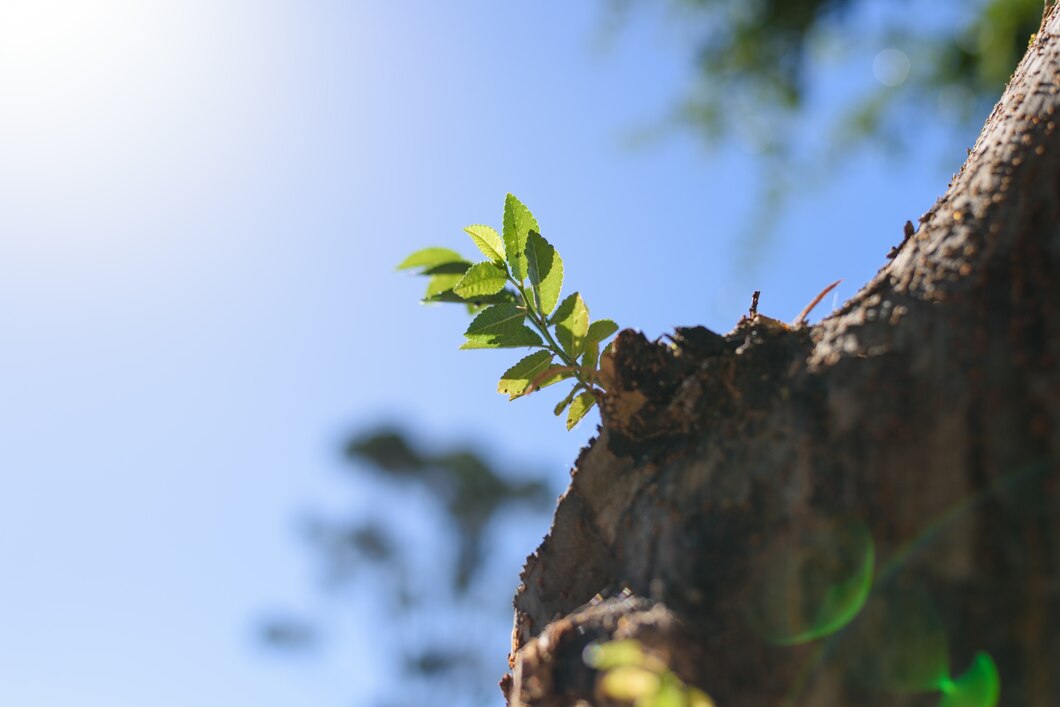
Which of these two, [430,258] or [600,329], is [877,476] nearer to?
[600,329]

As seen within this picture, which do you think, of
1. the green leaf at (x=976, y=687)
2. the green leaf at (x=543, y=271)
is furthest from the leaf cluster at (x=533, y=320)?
the green leaf at (x=976, y=687)

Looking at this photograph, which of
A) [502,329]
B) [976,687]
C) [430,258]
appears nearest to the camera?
[976,687]

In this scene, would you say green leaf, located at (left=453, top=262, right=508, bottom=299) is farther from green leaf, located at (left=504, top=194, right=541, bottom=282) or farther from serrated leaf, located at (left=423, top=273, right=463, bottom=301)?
serrated leaf, located at (left=423, top=273, right=463, bottom=301)

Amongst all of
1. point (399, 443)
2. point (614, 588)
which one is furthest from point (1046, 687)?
point (399, 443)

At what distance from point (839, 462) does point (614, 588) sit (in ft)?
0.80

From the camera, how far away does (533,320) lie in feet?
3.47

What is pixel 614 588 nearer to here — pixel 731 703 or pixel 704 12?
pixel 731 703

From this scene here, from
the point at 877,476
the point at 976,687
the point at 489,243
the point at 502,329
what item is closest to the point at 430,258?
the point at 489,243

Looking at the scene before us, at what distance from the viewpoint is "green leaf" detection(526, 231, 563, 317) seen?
1.02 m

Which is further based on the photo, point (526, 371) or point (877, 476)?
point (526, 371)

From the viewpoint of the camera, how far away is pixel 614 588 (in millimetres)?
775

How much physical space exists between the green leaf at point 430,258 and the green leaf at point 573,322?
250 millimetres

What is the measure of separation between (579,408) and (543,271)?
17cm

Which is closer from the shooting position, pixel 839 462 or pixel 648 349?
pixel 839 462
